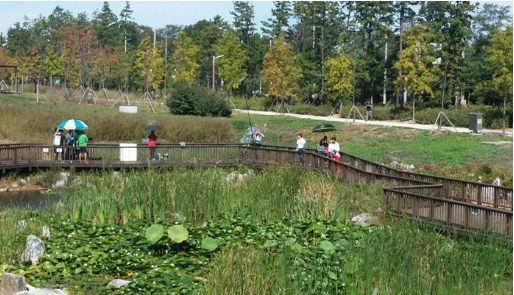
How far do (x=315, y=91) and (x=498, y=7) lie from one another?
1667 inches

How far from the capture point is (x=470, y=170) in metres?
24.0

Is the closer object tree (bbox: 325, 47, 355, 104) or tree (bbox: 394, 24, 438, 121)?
tree (bbox: 394, 24, 438, 121)

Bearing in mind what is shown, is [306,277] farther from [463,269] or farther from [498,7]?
[498,7]

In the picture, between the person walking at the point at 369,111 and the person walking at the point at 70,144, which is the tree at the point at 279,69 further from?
the person walking at the point at 70,144

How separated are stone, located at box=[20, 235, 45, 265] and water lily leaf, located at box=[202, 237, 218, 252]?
8.49 ft

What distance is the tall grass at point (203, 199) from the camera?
15727 mm

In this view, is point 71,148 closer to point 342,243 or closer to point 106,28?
point 342,243

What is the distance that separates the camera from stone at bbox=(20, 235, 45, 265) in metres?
12.2

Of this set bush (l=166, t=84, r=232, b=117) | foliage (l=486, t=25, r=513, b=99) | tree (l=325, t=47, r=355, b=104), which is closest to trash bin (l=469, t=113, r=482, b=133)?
foliage (l=486, t=25, r=513, b=99)

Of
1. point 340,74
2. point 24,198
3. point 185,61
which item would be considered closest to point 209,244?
point 24,198

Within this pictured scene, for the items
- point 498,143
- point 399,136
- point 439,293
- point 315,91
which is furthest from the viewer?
point 315,91

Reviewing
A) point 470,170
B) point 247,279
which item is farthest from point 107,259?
point 470,170

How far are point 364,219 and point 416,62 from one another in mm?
27149

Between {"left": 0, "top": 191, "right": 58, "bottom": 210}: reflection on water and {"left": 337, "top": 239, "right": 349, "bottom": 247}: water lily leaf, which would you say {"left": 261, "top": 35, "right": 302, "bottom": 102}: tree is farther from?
{"left": 337, "top": 239, "right": 349, "bottom": 247}: water lily leaf
